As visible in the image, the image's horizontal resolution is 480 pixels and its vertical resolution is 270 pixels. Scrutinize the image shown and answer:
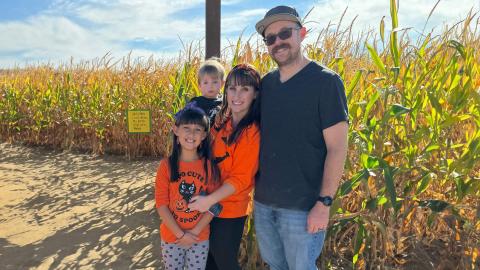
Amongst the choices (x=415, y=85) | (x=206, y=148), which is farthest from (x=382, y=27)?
(x=206, y=148)

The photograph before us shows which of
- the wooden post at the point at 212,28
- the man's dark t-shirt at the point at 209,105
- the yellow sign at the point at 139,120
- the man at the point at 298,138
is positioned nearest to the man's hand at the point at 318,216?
the man at the point at 298,138

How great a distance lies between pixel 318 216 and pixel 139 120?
3835mm

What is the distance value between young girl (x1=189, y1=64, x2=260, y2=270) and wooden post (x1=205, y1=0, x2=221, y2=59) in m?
2.24

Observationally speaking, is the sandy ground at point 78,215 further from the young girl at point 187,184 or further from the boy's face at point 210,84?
the boy's face at point 210,84

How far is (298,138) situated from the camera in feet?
5.70

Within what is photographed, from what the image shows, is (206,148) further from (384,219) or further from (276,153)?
(384,219)

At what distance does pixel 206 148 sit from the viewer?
6.97 ft

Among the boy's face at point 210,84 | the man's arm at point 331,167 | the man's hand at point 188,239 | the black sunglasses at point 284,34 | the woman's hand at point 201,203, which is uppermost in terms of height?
the black sunglasses at point 284,34

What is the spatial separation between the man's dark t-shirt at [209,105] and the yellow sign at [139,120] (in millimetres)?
2860

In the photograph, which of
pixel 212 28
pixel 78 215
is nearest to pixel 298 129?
pixel 212 28

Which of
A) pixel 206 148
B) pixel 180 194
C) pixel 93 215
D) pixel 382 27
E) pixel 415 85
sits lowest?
pixel 93 215

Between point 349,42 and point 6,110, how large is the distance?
7.62 metres

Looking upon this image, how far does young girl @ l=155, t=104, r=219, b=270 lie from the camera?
6.80 feet

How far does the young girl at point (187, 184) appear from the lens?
207cm
